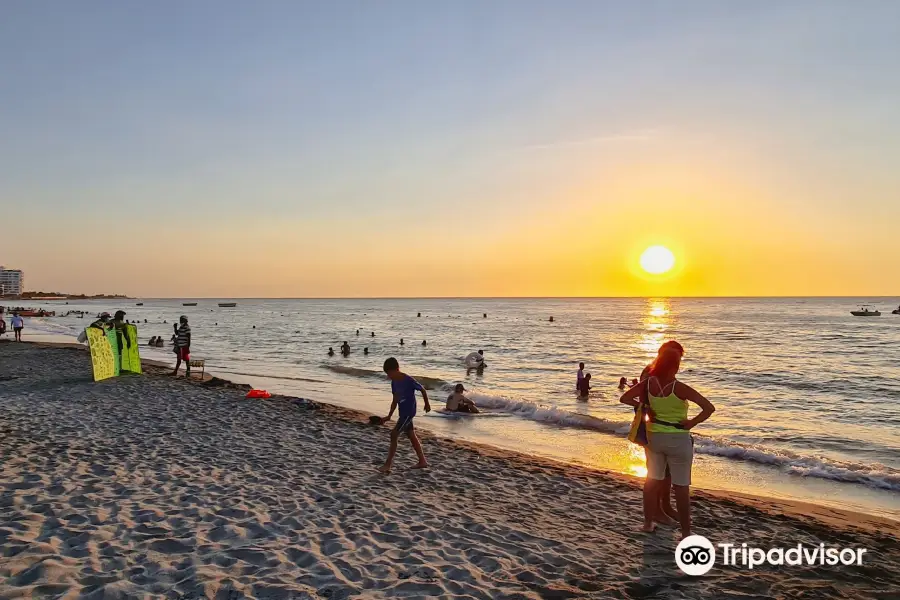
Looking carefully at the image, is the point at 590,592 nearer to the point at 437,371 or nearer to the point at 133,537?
the point at 133,537

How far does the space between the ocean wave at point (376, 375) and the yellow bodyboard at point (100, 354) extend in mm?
11105

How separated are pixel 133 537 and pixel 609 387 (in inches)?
842

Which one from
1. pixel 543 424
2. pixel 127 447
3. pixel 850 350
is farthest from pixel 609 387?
pixel 850 350

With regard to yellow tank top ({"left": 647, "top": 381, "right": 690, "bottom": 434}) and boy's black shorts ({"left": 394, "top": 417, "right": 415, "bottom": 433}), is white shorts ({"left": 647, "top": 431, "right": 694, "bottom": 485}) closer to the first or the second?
yellow tank top ({"left": 647, "top": 381, "right": 690, "bottom": 434})

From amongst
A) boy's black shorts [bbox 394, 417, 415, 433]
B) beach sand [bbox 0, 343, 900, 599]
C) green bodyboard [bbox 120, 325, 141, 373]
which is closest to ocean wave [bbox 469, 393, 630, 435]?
beach sand [bbox 0, 343, 900, 599]

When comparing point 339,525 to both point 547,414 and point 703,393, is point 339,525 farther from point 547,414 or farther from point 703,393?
point 703,393

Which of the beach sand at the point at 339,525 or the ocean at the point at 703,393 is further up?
the beach sand at the point at 339,525

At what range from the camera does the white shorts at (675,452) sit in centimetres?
570

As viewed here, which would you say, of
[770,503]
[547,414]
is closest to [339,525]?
[770,503]

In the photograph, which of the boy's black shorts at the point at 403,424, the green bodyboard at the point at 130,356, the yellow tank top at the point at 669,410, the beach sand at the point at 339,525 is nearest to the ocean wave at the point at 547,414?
the beach sand at the point at 339,525

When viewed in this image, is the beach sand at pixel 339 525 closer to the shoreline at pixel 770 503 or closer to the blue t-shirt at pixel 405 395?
the shoreline at pixel 770 503

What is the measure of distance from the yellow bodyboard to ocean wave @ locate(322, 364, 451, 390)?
36.4ft

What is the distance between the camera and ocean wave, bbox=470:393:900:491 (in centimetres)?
1105

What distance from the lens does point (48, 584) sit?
4414 mm
